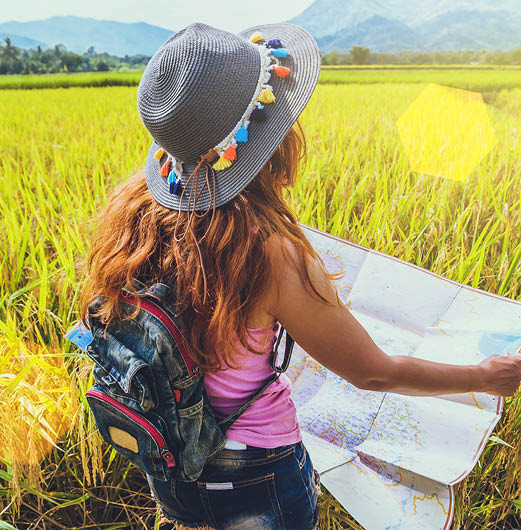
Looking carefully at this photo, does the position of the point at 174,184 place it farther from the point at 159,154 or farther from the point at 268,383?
the point at 268,383

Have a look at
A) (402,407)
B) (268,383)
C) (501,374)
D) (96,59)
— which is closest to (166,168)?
(268,383)

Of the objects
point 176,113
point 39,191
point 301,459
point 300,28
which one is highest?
point 300,28

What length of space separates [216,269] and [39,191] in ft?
5.41

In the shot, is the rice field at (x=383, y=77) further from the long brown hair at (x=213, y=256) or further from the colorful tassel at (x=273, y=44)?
the long brown hair at (x=213, y=256)

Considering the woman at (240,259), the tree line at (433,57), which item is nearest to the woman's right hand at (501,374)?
the woman at (240,259)

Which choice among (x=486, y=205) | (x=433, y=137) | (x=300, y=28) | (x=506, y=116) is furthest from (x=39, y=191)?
(x=506, y=116)

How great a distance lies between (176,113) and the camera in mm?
648

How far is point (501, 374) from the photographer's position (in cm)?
80

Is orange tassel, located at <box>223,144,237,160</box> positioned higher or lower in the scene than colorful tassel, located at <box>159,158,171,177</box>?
higher

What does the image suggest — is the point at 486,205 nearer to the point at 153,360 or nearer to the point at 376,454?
the point at 376,454

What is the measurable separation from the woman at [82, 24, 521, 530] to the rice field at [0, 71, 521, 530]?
1.06 ft

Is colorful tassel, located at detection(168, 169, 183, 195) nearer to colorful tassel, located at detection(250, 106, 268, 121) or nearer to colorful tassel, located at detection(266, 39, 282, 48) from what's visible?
colorful tassel, located at detection(250, 106, 268, 121)

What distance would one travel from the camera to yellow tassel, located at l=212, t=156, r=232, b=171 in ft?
2.21

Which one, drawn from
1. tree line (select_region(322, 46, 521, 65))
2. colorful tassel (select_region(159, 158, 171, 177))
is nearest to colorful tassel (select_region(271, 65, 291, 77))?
colorful tassel (select_region(159, 158, 171, 177))
